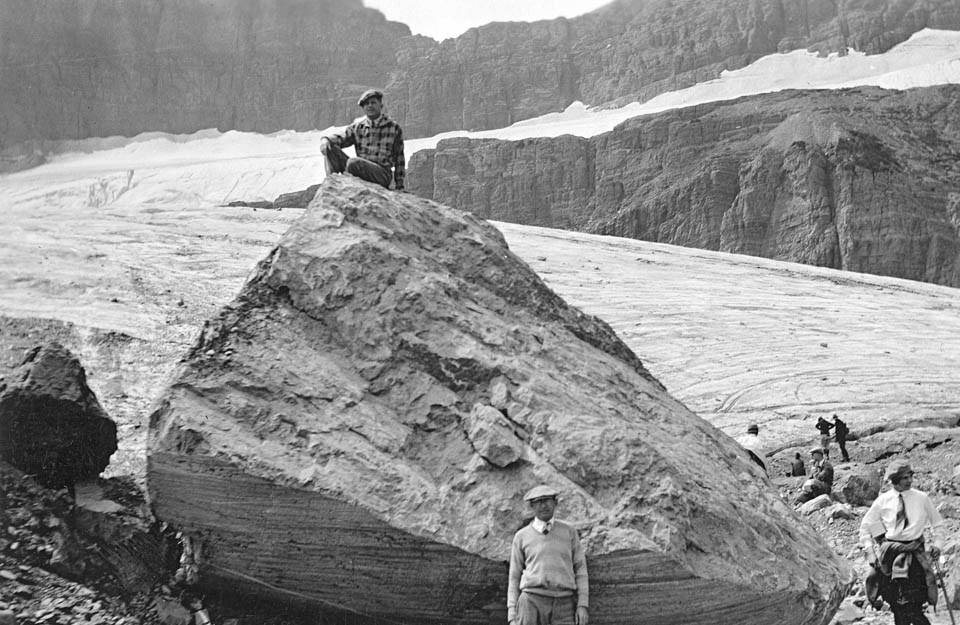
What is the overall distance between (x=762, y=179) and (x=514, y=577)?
45.8 metres

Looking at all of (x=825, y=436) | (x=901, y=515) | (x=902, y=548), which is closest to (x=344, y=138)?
Answer: (x=901, y=515)

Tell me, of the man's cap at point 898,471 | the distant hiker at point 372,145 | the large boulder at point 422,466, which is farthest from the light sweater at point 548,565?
the distant hiker at point 372,145

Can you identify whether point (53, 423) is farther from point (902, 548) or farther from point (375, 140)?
point (902, 548)

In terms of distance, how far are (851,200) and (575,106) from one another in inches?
1467

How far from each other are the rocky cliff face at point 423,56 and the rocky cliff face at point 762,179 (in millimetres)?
20859

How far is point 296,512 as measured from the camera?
20.1 feet

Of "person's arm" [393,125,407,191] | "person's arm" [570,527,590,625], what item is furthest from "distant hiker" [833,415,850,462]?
"person's arm" [570,527,590,625]

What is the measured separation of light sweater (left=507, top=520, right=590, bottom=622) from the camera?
539 centimetres

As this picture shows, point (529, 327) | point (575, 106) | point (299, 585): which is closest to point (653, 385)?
point (529, 327)

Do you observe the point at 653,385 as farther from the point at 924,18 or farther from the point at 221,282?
the point at 924,18

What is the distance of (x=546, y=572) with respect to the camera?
5406 millimetres

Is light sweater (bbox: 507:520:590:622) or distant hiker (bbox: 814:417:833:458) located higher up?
light sweater (bbox: 507:520:590:622)

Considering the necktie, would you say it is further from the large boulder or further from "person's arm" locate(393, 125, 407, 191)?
"person's arm" locate(393, 125, 407, 191)

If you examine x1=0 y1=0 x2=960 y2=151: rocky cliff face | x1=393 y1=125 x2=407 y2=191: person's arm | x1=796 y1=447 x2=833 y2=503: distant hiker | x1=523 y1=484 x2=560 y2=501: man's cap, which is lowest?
x1=796 y1=447 x2=833 y2=503: distant hiker
